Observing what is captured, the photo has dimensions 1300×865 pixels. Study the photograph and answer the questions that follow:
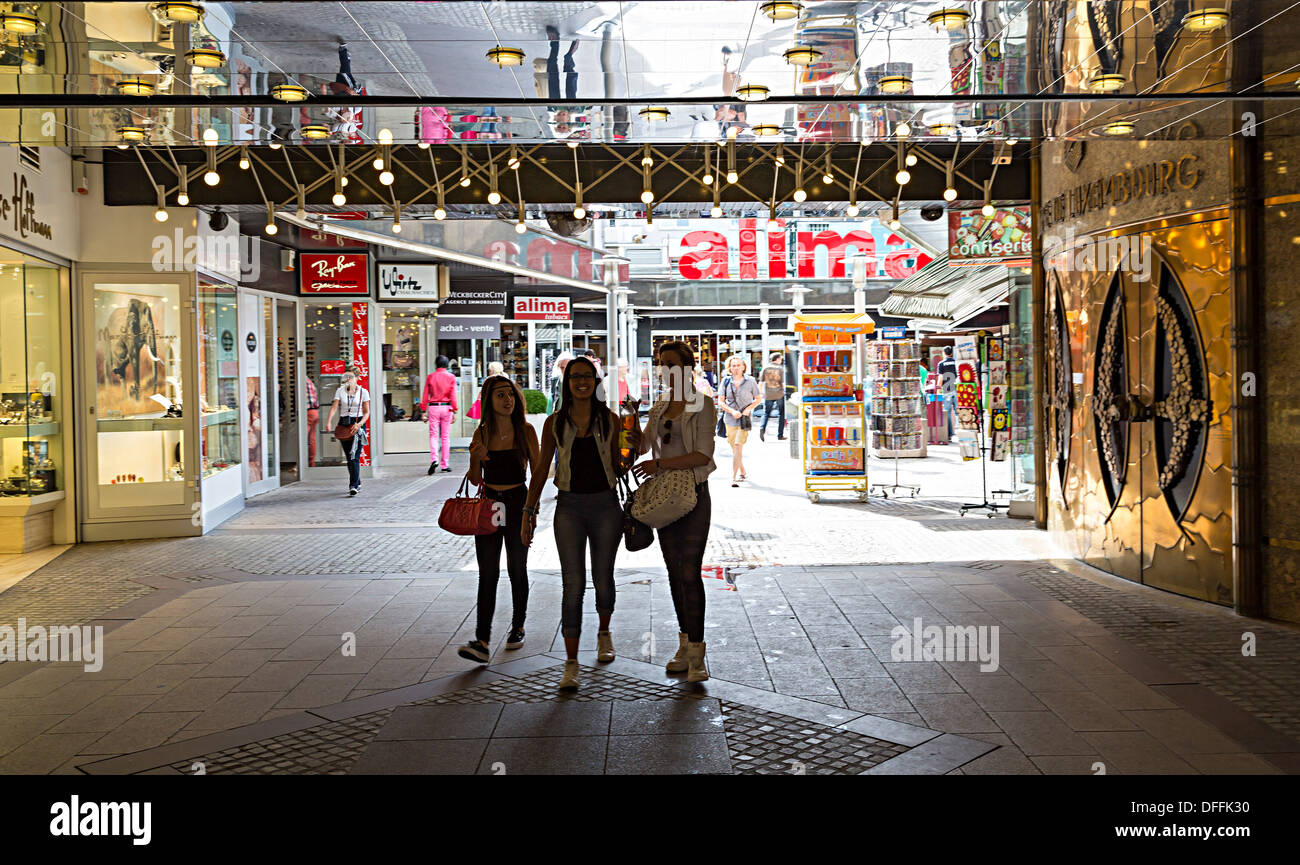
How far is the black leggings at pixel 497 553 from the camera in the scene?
6391 millimetres

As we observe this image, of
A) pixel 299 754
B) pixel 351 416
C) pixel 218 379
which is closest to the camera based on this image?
pixel 299 754

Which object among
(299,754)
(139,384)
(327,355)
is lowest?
(299,754)

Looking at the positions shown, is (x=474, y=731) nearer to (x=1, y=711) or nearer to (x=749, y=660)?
(x=749, y=660)

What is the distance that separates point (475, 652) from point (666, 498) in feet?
4.87

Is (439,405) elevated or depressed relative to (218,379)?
depressed

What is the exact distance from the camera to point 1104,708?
5.32 metres

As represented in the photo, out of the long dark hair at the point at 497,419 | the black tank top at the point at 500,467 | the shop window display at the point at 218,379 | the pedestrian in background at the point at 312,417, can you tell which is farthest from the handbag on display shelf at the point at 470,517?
the pedestrian in background at the point at 312,417

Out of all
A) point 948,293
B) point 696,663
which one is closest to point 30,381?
point 696,663

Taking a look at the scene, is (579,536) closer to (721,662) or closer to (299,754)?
(721,662)

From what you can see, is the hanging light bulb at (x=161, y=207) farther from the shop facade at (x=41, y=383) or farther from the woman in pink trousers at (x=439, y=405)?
the woman in pink trousers at (x=439, y=405)

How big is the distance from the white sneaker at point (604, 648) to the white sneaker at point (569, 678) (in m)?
0.51

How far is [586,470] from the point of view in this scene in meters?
5.91
